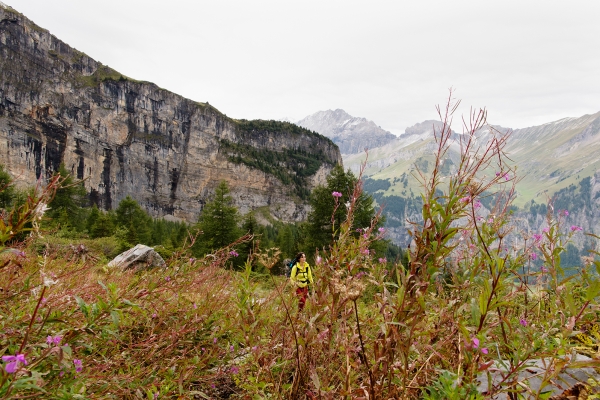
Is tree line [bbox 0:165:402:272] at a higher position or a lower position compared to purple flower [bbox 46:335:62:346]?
lower

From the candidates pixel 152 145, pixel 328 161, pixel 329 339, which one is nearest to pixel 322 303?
pixel 329 339

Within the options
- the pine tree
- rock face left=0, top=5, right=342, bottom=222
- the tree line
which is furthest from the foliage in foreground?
rock face left=0, top=5, right=342, bottom=222

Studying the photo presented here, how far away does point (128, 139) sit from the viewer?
111 metres

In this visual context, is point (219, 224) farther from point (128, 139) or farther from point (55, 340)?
point (128, 139)

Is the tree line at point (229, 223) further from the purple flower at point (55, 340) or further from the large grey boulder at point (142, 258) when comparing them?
the purple flower at point (55, 340)

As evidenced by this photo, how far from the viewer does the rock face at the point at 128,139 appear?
86750mm

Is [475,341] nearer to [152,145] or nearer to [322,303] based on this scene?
[322,303]

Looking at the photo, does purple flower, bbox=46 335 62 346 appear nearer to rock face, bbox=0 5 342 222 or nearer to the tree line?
the tree line

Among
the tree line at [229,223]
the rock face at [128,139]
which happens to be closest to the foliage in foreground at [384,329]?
the tree line at [229,223]

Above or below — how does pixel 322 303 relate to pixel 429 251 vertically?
below

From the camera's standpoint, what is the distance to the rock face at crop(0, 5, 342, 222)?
285 ft

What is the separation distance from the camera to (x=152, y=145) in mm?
116688

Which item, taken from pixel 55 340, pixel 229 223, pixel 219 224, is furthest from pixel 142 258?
pixel 229 223

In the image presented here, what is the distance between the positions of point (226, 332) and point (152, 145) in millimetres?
127006
